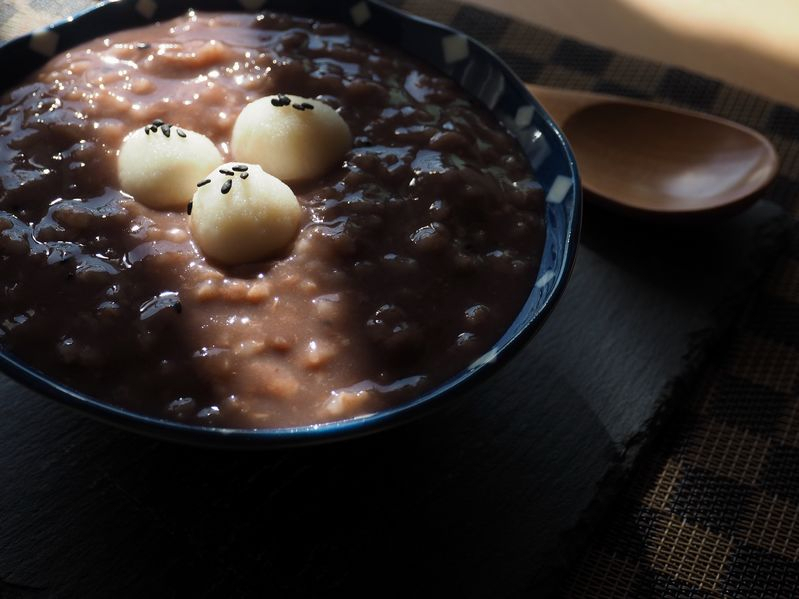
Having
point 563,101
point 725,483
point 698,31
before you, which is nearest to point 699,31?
point 698,31

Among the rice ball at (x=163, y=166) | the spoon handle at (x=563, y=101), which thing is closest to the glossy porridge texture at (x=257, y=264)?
the rice ball at (x=163, y=166)

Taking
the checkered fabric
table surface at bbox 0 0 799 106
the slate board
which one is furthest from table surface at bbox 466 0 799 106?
the slate board

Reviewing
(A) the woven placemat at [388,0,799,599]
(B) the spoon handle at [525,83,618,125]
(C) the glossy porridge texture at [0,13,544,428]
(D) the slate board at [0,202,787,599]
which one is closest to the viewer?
(C) the glossy porridge texture at [0,13,544,428]

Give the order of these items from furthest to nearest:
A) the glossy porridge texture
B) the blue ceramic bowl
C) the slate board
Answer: the slate board < the glossy porridge texture < the blue ceramic bowl

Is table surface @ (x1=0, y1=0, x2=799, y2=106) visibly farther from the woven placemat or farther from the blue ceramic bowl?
the blue ceramic bowl

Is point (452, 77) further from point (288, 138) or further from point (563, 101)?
point (288, 138)

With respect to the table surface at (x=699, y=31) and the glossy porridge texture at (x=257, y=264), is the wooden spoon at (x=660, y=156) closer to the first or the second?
the glossy porridge texture at (x=257, y=264)

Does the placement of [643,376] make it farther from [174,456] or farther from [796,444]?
[174,456]
